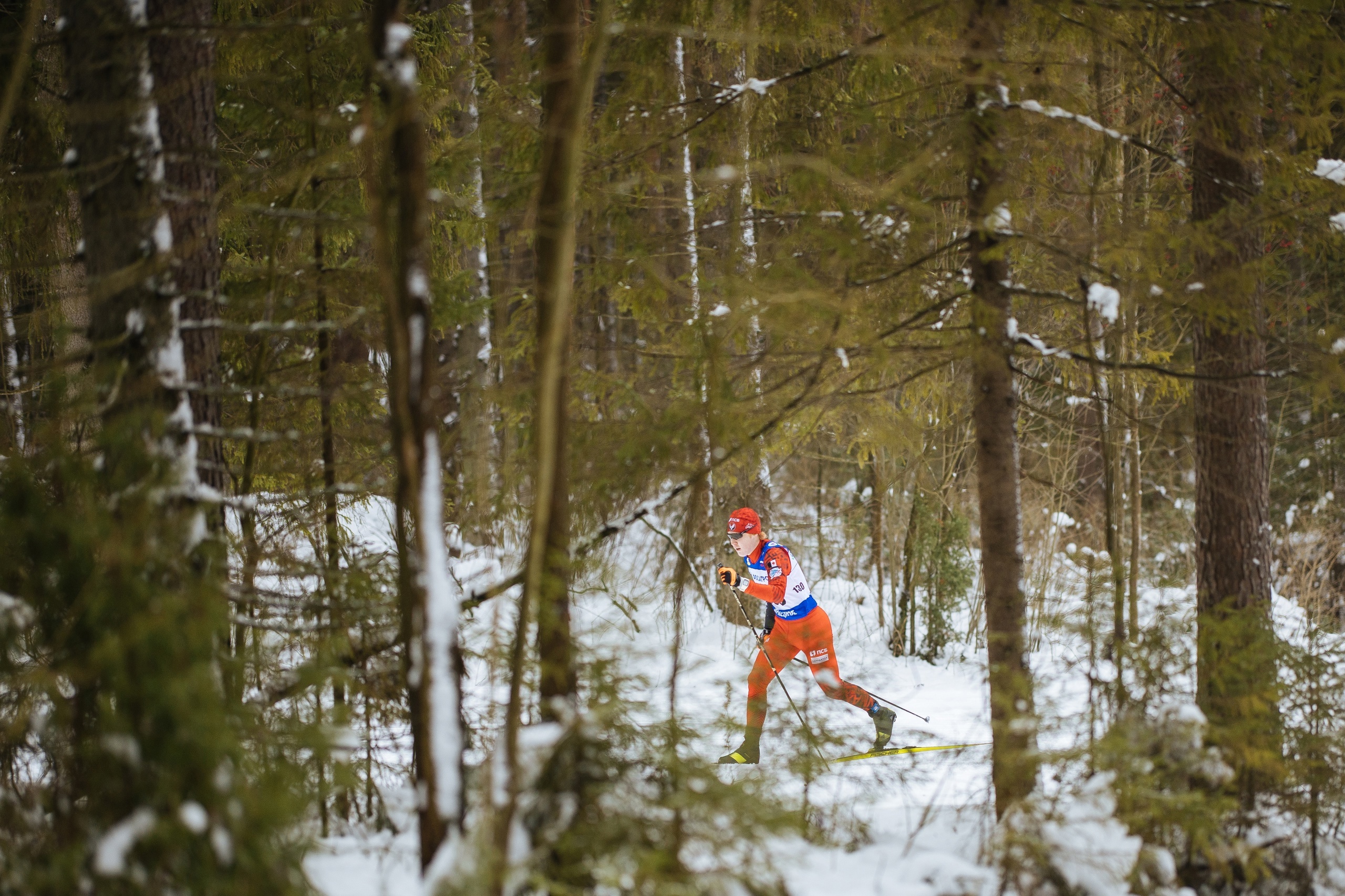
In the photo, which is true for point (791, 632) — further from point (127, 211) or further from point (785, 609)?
point (127, 211)

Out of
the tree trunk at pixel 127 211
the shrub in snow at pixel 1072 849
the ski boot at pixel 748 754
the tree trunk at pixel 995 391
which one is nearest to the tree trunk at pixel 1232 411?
the shrub in snow at pixel 1072 849

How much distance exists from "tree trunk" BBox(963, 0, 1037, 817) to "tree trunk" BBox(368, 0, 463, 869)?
2.28 metres

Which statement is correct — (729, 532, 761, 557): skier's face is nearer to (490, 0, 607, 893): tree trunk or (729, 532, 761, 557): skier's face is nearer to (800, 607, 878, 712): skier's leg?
(800, 607, 878, 712): skier's leg

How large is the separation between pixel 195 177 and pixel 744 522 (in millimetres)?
4277

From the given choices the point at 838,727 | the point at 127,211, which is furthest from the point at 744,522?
the point at 127,211

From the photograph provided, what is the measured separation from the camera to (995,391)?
4320 mm

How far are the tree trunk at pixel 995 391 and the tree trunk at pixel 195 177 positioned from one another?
10.4ft

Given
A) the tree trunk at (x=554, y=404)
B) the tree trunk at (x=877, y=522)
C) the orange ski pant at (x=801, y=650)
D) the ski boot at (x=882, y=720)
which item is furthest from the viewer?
the tree trunk at (x=877, y=522)

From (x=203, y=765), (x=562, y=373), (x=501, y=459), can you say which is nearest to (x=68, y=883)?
(x=203, y=765)

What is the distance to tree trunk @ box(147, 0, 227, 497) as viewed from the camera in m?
3.12

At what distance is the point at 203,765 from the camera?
6.49 ft

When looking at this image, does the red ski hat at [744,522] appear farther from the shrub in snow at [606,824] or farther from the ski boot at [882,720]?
the shrub in snow at [606,824]

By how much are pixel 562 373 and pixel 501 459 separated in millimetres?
1612

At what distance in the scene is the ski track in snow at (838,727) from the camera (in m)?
3.21
